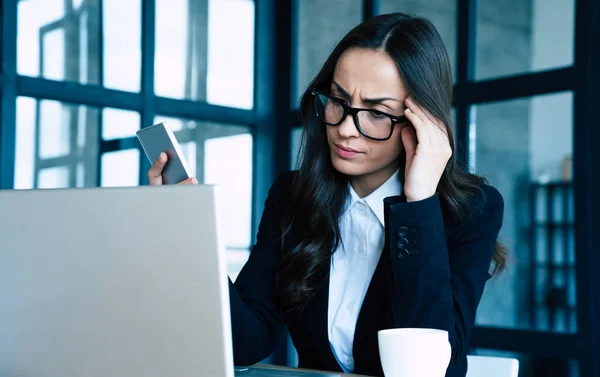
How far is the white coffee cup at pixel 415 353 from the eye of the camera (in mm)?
866

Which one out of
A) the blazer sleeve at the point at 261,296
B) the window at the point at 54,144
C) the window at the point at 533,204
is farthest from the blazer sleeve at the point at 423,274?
the window at the point at 54,144

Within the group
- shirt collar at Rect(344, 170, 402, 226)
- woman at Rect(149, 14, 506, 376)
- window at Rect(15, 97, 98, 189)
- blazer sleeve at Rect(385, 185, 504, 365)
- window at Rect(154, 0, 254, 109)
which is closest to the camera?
blazer sleeve at Rect(385, 185, 504, 365)

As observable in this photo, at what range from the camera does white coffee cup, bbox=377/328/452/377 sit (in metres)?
0.87

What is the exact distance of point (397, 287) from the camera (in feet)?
4.23

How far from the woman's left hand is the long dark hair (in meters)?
0.04

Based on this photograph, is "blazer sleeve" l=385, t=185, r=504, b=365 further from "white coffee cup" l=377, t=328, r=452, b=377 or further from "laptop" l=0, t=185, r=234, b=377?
"laptop" l=0, t=185, r=234, b=377

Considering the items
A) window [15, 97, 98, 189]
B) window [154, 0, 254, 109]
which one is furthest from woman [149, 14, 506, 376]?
window [154, 0, 254, 109]

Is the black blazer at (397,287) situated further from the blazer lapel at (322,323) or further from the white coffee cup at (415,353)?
the white coffee cup at (415,353)

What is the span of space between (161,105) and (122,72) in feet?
0.85

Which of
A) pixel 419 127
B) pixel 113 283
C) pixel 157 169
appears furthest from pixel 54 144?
pixel 113 283

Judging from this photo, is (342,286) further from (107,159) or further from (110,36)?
(110,36)

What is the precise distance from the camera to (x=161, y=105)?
364 centimetres

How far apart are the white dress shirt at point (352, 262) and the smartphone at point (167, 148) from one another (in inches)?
15.2

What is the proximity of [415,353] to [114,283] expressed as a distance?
38 cm
